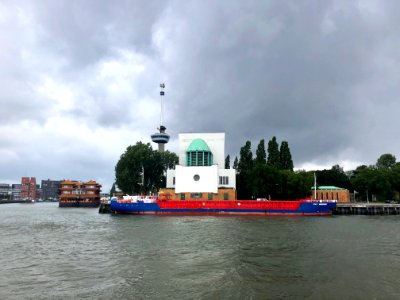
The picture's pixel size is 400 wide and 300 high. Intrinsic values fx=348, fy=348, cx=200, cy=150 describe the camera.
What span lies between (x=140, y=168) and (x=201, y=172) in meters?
30.1

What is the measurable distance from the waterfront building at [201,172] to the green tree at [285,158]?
716 inches

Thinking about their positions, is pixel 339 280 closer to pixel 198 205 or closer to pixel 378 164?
pixel 198 205

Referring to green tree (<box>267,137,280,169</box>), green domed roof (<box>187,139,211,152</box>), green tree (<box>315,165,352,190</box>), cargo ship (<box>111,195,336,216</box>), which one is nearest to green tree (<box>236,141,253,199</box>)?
green tree (<box>267,137,280,169</box>)

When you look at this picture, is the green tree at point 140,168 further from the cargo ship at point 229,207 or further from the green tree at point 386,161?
the green tree at point 386,161

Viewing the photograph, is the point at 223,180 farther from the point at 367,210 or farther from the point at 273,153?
the point at 367,210

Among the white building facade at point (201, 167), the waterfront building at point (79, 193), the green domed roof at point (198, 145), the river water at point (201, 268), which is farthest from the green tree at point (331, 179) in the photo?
the river water at point (201, 268)

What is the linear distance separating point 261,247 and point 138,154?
79.2 meters

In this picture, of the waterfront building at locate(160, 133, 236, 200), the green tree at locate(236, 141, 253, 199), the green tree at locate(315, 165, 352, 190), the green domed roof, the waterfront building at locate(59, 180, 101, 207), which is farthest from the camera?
the waterfront building at locate(59, 180, 101, 207)

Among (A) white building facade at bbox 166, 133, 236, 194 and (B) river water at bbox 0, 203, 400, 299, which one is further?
(A) white building facade at bbox 166, 133, 236, 194

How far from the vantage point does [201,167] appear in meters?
78.6

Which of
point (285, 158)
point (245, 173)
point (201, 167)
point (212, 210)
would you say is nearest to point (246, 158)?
point (245, 173)

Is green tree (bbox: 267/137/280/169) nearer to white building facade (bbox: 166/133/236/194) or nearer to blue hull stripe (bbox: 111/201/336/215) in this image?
white building facade (bbox: 166/133/236/194)

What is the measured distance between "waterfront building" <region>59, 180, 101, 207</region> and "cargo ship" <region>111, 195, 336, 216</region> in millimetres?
85597

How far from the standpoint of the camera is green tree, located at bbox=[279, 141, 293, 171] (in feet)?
310
